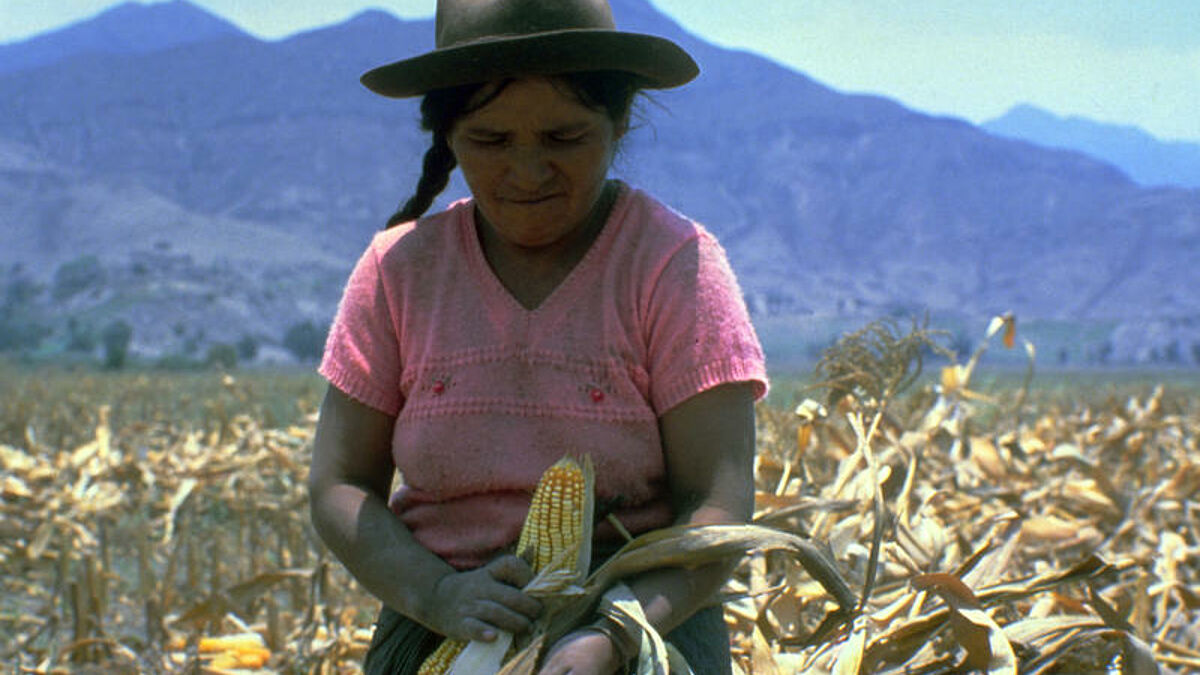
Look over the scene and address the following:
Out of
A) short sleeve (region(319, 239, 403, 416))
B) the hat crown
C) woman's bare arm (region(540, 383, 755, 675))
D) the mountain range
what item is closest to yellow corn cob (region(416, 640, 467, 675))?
woman's bare arm (region(540, 383, 755, 675))

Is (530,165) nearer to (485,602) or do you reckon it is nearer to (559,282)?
(559,282)

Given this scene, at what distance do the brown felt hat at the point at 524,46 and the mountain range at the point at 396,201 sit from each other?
224ft

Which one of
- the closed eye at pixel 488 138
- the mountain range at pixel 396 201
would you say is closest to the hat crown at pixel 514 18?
the closed eye at pixel 488 138

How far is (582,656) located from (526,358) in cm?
45

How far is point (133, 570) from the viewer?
233 inches

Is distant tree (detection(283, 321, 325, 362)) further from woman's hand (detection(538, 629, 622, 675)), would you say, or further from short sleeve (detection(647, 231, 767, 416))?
woman's hand (detection(538, 629, 622, 675))

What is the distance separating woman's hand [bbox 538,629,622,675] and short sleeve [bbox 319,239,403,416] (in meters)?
0.51

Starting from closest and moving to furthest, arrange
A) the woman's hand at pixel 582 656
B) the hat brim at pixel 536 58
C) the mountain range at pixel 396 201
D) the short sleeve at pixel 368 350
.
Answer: the woman's hand at pixel 582 656 < the hat brim at pixel 536 58 < the short sleeve at pixel 368 350 < the mountain range at pixel 396 201

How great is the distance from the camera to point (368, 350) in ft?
6.60

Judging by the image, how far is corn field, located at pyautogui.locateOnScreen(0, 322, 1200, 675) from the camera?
2340 millimetres

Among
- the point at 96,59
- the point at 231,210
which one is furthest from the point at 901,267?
the point at 96,59

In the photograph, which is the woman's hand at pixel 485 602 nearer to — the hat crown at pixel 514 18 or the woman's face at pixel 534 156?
the woman's face at pixel 534 156

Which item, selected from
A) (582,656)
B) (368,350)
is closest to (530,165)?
(368,350)

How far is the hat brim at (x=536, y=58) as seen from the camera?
1.78 m
